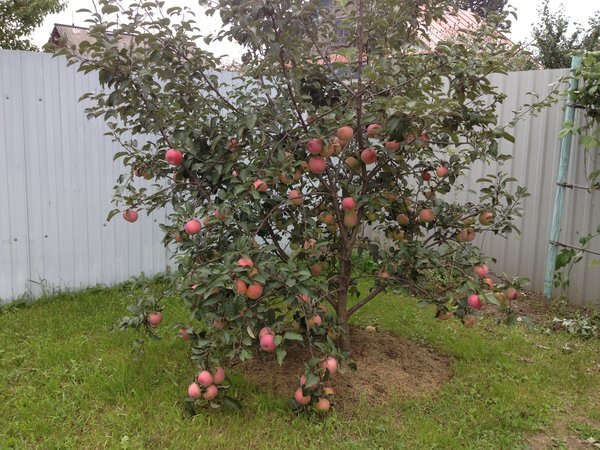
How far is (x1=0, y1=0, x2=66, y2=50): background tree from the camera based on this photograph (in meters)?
8.51

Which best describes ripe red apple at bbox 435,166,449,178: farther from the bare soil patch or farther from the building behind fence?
the building behind fence

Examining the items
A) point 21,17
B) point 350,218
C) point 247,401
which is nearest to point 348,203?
point 350,218

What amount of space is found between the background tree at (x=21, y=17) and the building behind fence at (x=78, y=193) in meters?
5.42

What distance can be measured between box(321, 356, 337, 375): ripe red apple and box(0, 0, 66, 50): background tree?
838cm

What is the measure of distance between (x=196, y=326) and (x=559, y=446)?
218 cm

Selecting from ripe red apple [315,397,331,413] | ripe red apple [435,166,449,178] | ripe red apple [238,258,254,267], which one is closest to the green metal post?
ripe red apple [435,166,449,178]

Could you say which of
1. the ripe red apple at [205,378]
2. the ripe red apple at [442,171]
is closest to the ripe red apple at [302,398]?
the ripe red apple at [205,378]

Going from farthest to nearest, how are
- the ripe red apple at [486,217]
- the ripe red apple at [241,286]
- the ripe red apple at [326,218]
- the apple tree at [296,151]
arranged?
the ripe red apple at [486,217] → the ripe red apple at [326,218] → the apple tree at [296,151] → the ripe red apple at [241,286]

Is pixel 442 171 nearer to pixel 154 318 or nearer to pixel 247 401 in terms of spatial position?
pixel 247 401

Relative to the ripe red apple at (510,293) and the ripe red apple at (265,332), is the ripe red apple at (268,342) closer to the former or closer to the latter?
the ripe red apple at (265,332)

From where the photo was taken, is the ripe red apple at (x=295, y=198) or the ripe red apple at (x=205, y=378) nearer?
the ripe red apple at (x=205, y=378)

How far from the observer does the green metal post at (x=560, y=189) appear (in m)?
3.98

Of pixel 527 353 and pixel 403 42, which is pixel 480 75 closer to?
pixel 403 42

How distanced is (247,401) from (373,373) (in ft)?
2.30
